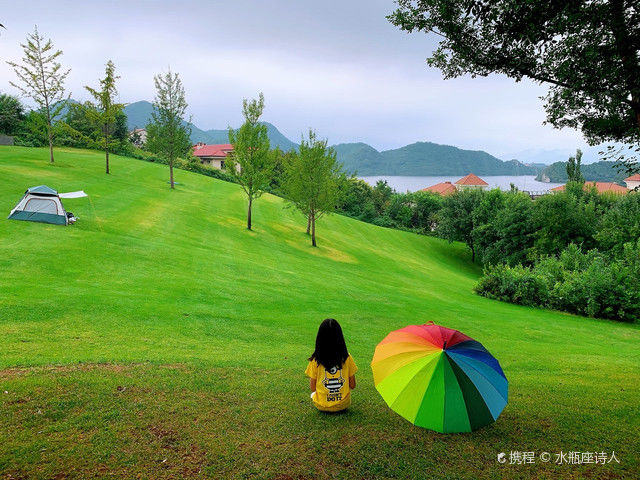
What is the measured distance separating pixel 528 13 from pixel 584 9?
86cm

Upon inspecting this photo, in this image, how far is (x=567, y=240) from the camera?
42719mm

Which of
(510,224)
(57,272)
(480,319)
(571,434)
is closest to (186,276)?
(57,272)

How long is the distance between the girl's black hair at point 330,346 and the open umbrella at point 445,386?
761 millimetres

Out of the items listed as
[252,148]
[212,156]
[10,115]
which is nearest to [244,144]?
[252,148]

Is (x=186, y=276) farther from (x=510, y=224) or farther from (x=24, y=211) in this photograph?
(x=510, y=224)

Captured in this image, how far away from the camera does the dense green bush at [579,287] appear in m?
20.9

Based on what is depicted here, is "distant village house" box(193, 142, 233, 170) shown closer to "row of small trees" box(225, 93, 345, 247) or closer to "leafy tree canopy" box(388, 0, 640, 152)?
"row of small trees" box(225, 93, 345, 247)

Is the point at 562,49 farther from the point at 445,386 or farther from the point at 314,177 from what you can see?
the point at 314,177

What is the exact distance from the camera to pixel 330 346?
→ 19.2 feet

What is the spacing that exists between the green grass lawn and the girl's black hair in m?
1.02

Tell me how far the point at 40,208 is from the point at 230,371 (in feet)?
65.7

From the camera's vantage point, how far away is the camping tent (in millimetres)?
20984

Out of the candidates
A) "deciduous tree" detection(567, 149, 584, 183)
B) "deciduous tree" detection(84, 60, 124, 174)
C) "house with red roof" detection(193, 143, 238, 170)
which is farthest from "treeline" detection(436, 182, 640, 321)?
"house with red roof" detection(193, 143, 238, 170)

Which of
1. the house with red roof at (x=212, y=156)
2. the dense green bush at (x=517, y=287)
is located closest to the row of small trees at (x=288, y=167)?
the dense green bush at (x=517, y=287)
